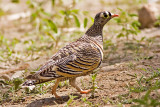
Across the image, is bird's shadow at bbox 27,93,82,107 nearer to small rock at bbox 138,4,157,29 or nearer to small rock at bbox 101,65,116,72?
small rock at bbox 101,65,116,72

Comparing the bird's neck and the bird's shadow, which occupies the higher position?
the bird's neck

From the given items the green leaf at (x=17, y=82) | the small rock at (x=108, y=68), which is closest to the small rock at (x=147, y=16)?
the small rock at (x=108, y=68)

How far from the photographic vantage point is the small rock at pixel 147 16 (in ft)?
27.1

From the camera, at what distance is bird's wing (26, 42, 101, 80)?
3.88 meters

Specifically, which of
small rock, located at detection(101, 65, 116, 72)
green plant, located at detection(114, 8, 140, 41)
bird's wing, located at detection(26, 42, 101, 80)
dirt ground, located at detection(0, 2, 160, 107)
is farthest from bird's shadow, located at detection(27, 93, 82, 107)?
green plant, located at detection(114, 8, 140, 41)

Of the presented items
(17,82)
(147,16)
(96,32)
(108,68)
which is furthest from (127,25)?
(17,82)

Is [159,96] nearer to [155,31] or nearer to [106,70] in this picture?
[106,70]

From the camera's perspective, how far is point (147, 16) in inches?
325

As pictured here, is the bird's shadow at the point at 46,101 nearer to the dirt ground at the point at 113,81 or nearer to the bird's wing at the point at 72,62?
the dirt ground at the point at 113,81

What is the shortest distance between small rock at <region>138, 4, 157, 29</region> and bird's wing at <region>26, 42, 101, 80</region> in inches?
176

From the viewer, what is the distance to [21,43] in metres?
8.35

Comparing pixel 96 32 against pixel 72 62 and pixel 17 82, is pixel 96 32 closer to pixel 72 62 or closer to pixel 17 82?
pixel 72 62

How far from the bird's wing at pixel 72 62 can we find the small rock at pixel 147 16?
447 centimetres

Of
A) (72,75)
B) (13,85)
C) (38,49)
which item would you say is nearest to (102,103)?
(72,75)
